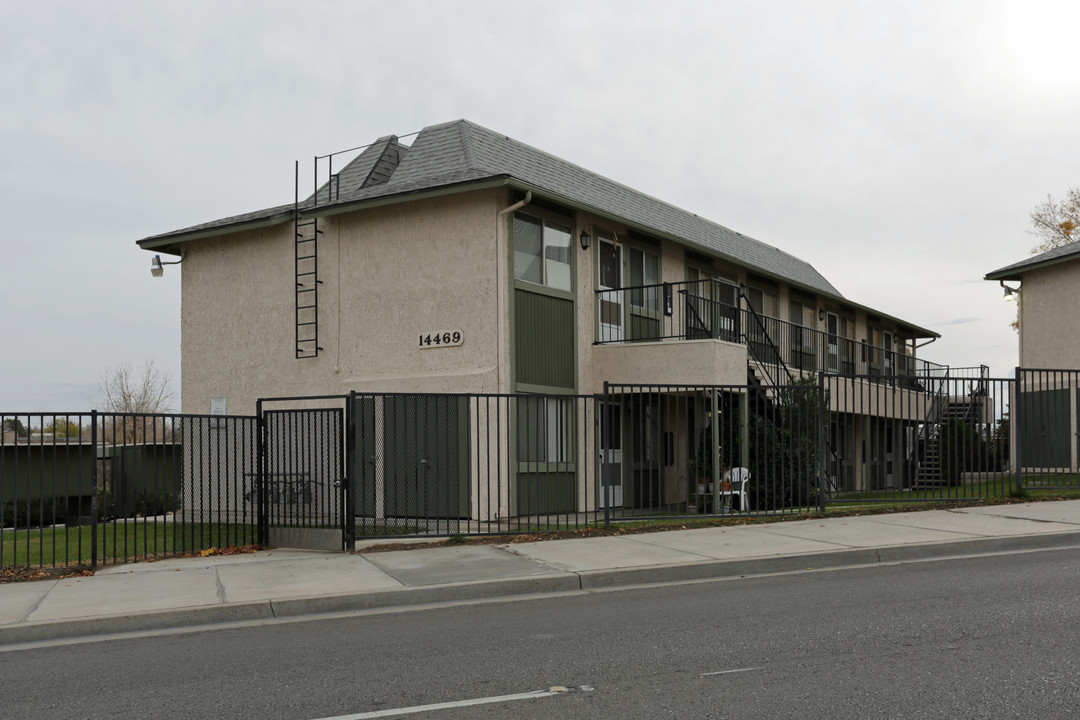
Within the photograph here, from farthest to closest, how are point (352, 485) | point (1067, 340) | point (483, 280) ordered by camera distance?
1. point (1067, 340)
2. point (483, 280)
3. point (352, 485)

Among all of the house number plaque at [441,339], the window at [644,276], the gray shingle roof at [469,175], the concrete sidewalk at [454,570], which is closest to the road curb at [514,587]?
the concrete sidewalk at [454,570]

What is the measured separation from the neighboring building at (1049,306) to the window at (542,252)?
15444 mm

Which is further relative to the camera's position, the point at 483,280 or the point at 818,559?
the point at 483,280

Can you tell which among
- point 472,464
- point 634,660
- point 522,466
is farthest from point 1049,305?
point 634,660

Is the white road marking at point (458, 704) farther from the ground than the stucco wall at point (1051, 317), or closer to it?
closer to it

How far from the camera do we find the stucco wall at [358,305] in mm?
16859

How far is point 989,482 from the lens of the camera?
17000mm

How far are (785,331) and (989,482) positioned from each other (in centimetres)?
1014

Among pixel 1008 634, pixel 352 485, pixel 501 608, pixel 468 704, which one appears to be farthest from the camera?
pixel 352 485

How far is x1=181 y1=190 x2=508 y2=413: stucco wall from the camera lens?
16859 millimetres

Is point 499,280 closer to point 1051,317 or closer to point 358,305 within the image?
point 358,305

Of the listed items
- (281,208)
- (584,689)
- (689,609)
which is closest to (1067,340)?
→ (281,208)

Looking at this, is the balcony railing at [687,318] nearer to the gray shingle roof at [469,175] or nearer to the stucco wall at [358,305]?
the gray shingle roof at [469,175]

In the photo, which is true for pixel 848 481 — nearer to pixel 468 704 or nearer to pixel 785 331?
pixel 785 331
